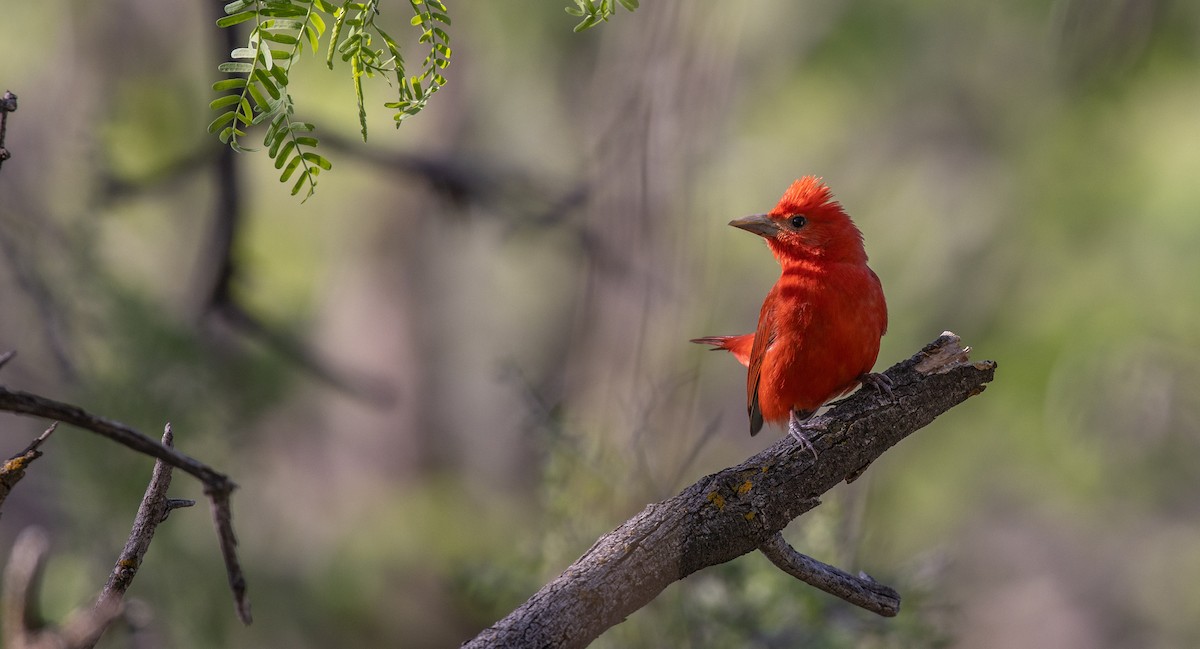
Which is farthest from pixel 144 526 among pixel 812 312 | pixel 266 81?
pixel 812 312

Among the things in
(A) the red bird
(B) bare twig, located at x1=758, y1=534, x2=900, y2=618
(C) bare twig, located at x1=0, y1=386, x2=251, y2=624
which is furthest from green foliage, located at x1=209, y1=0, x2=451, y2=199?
(A) the red bird

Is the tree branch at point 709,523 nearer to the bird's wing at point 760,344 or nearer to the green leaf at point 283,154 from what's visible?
the green leaf at point 283,154

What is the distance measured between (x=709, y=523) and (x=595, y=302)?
5419 mm

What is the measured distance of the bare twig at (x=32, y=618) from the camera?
4.01 feet

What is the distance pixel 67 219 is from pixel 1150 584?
387 inches

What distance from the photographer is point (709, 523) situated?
6.30 feet

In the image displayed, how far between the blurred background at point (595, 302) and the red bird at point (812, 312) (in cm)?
37

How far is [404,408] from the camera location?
9.59m

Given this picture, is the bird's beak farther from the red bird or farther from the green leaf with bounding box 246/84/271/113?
the green leaf with bounding box 246/84/271/113

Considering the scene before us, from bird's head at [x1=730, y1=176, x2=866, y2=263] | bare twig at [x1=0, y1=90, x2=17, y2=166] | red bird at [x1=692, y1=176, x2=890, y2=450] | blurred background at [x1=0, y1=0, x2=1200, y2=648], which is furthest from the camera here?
blurred background at [x1=0, y1=0, x2=1200, y2=648]

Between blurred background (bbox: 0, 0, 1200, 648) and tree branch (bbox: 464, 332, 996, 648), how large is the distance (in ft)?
4.14

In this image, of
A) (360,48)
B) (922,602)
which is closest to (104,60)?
(922,602)

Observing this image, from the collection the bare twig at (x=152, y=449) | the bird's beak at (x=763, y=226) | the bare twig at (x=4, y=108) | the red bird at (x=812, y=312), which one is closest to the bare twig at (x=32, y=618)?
the bare twig at (x=152, y=449)

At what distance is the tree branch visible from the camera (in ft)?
5.80
